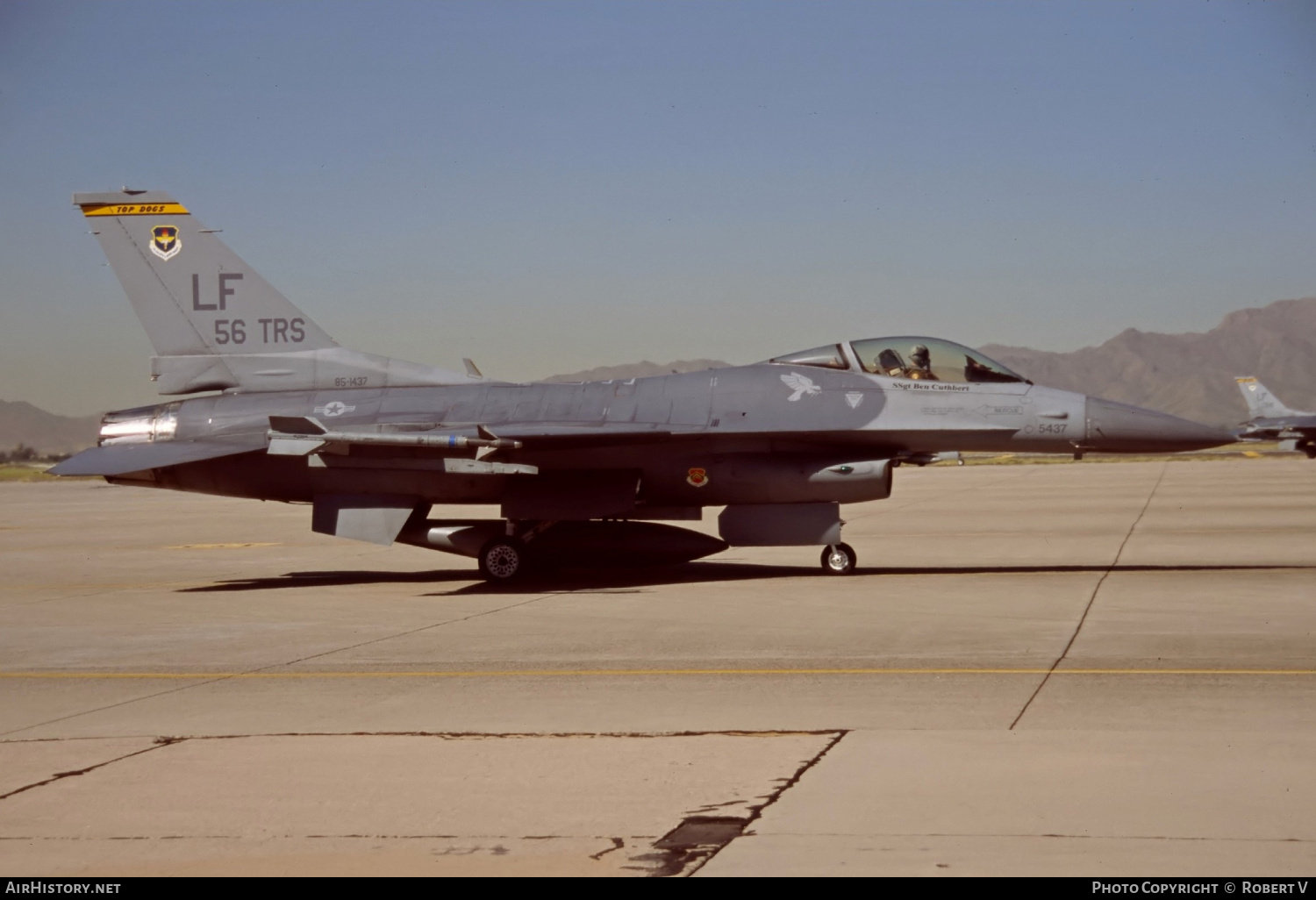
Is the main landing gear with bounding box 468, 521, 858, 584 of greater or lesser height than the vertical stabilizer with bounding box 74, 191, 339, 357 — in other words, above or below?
below

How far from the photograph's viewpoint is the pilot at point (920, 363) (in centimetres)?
1537

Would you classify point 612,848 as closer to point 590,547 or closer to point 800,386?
point 800,386

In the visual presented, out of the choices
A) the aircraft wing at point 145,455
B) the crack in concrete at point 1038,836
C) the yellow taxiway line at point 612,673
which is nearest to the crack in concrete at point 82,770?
the yellow taxiway line at point 612,673

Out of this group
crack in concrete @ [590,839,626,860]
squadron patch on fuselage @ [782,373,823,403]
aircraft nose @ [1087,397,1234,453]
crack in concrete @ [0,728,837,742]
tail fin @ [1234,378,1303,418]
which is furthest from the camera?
tail fin @ [1234,378,1303,418]

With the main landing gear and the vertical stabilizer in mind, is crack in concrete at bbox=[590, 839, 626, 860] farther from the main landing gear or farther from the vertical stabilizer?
the vertical stabilizer

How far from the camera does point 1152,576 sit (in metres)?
14.8

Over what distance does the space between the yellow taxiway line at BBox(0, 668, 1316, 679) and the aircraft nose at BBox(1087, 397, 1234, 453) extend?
20.9 ft

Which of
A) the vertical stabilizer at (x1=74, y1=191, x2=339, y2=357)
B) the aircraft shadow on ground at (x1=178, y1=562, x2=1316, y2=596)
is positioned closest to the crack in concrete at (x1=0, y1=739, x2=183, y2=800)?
the aircraft shadow on ground at (x1=178, y1=562, x2=1316, y2=596)

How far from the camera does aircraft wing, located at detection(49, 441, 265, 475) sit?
15789 mm

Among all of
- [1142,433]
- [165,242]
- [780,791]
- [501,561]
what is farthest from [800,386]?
[780,791]

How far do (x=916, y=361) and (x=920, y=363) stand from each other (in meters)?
0.06

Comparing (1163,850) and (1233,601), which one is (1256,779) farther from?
(1233,601)

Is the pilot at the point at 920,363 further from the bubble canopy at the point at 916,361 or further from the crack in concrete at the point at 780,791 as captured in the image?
the crack in concrete at the point at 780,791

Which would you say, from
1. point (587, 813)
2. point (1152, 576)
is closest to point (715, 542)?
point (1152, 576)
